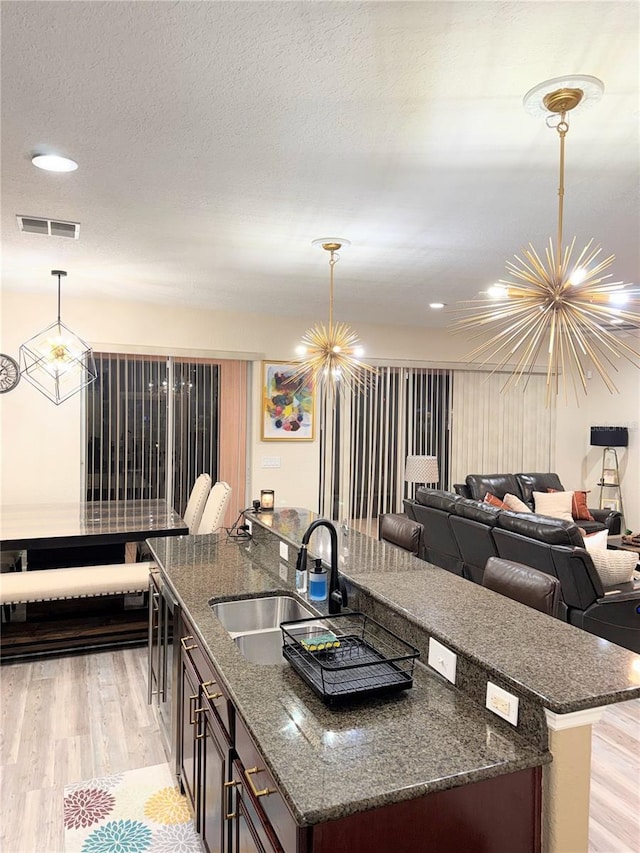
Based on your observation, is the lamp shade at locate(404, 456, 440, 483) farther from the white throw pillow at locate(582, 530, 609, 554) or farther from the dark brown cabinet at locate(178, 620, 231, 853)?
the dark brown cabinet at locate(178, 620, 231, 853)

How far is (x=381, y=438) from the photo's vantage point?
25.3 feet

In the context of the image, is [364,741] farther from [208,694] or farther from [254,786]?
[208,694]

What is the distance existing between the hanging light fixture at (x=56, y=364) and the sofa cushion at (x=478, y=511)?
12.5 ft

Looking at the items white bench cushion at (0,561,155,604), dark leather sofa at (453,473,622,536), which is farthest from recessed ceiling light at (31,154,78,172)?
dark leather sofa at (453,473,622,536)

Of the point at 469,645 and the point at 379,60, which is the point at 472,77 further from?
the point at 469,645

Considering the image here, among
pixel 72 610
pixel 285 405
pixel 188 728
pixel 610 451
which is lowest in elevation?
pixel 72 610

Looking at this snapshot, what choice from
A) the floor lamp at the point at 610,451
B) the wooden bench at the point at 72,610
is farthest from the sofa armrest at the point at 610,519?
the wooden bench at the point at 72,610

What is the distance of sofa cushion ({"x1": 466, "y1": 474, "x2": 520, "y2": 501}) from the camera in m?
7.35

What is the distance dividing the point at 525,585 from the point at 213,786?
143cm

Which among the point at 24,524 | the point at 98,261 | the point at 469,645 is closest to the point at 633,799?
the point at 469,645

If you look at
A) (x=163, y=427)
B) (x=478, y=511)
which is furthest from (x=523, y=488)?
(x=163, y=427)

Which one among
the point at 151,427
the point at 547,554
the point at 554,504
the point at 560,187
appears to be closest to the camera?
the point at 560,187

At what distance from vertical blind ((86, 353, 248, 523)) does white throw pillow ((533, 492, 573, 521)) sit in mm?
3547

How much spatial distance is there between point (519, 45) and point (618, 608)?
10.6ft
